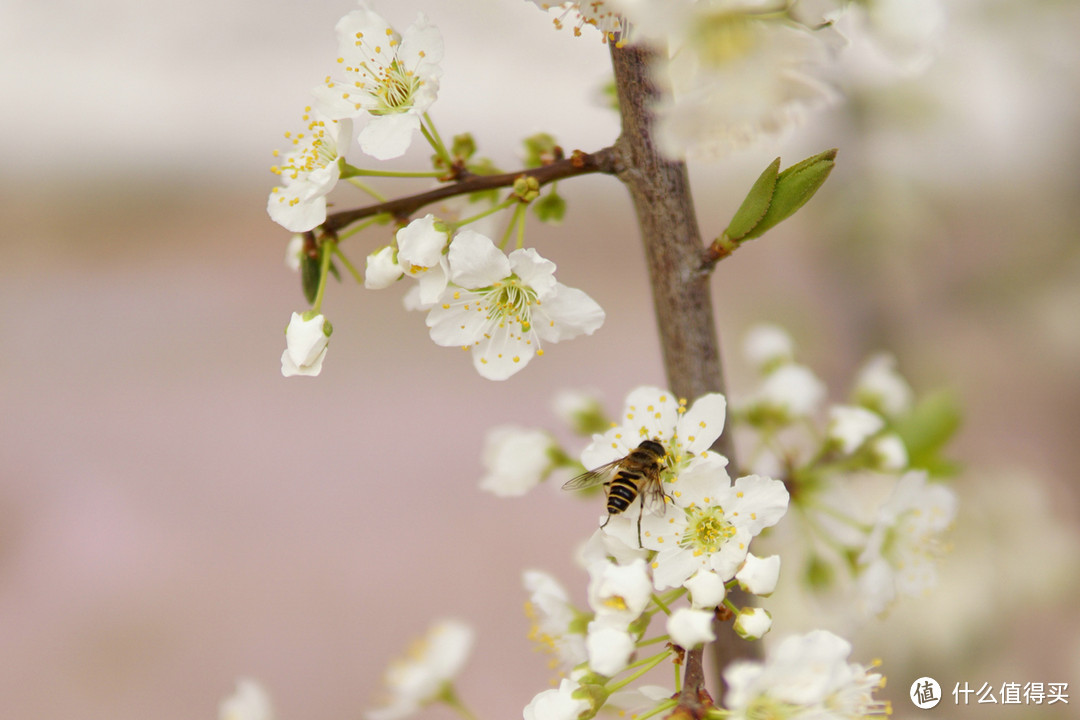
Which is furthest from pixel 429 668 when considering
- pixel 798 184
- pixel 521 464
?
pixel 798 184

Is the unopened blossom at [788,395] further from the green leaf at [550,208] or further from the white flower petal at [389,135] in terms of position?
the white flower petal at [389,135]

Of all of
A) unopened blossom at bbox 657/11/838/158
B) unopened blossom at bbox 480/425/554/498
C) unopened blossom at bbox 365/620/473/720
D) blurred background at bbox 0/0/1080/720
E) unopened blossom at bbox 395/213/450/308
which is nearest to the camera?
unopened blossom at bbox 657/11/838/158

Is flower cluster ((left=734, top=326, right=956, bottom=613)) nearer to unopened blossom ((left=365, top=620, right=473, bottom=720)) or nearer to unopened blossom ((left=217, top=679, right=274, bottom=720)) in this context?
unopened blossom ((left=365, top=620, right=473, bottom=720))

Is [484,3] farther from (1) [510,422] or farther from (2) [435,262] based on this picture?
(2) [435,262]

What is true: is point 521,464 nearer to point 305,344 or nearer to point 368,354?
point 305,344

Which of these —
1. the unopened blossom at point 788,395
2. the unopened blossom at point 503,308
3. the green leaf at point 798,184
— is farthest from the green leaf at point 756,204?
the unopened blossom at point 788,395

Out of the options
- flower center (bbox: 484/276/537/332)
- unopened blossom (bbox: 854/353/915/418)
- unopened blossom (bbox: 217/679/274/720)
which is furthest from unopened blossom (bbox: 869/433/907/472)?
unopened blossom (bbox: 217/679/274/720)

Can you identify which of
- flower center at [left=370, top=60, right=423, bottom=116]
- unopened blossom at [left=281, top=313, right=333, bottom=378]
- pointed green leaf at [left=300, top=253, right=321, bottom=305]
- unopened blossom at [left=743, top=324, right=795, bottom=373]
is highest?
unopened blossom at [left=743, top=324, right=795, bottom=373]

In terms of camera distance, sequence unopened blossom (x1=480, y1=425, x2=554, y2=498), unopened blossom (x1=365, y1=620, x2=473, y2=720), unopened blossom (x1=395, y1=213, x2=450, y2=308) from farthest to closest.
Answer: unopened blossom (x1=365, y1=620, x2=473, y2=720)
unopened blossom (x1=480, y1=425, x2=554, y2=498)
unopened blossom (x1=395, y1=213, x2=450, y2=308)
